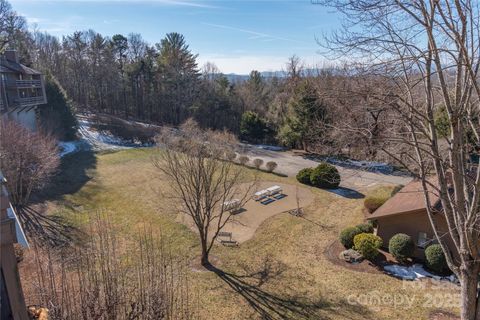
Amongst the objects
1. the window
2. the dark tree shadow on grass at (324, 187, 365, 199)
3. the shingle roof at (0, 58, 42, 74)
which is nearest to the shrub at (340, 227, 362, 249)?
the window

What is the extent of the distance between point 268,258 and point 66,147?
2364 cm

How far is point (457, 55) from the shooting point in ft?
16.1

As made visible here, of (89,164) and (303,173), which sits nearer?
(303,173)

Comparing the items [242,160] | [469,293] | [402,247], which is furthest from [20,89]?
[469,293]

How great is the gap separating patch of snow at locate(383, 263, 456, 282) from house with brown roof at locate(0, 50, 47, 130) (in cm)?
2437

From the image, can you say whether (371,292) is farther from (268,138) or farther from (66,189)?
(268,138)

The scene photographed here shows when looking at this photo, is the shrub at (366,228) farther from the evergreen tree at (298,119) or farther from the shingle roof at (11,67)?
the shingle roof at (11,67)

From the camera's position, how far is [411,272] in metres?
11.2

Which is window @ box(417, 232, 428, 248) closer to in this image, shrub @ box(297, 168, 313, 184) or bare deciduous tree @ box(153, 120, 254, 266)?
bare deciduous tree @ box(153, 120, 254, 266)

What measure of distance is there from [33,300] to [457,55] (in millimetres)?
10592

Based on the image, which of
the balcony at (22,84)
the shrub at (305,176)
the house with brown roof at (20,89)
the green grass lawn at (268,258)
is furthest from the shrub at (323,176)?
the balcony at (22,84)

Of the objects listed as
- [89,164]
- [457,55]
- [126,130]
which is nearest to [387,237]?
[457,55]

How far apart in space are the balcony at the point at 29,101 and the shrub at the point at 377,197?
993 inches

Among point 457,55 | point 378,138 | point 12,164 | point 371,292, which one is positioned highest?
point 457,55
